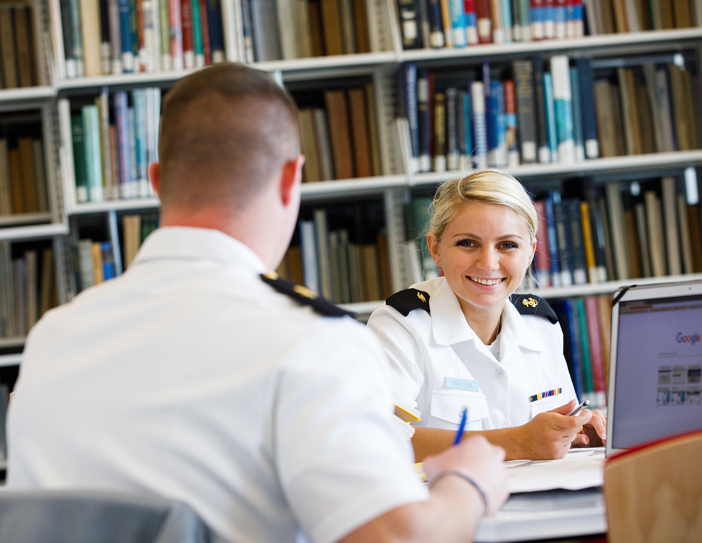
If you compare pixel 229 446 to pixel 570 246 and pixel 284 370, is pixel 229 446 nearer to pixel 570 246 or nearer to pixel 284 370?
pixel 284 370

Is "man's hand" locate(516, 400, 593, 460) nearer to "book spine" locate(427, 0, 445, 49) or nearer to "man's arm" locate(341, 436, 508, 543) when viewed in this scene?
"man's arm" locate(341, 436, 508, 543)

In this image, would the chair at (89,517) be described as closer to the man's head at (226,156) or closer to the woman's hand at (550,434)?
the man's head at (226,156)

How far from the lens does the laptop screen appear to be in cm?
105

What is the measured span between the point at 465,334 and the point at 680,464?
1.04 metres

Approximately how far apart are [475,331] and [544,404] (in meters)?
0.24

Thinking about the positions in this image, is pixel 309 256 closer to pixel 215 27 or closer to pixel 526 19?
pixel 215 27

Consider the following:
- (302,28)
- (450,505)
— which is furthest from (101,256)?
(450,505)

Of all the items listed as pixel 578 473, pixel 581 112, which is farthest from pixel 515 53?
pixel 578 473

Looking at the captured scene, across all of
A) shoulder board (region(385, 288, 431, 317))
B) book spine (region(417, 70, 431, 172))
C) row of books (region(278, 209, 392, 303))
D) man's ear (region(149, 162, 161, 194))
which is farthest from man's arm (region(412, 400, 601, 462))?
book spine (region(417, 70, 431, 172))

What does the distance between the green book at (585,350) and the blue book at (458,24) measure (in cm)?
100

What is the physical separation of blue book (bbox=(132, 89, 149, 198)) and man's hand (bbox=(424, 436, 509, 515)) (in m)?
1.88

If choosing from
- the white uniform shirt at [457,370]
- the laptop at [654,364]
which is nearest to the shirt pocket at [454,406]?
the white uniform shirt at [457,370]

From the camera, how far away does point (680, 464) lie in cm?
67

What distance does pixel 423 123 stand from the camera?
245 centimetres
